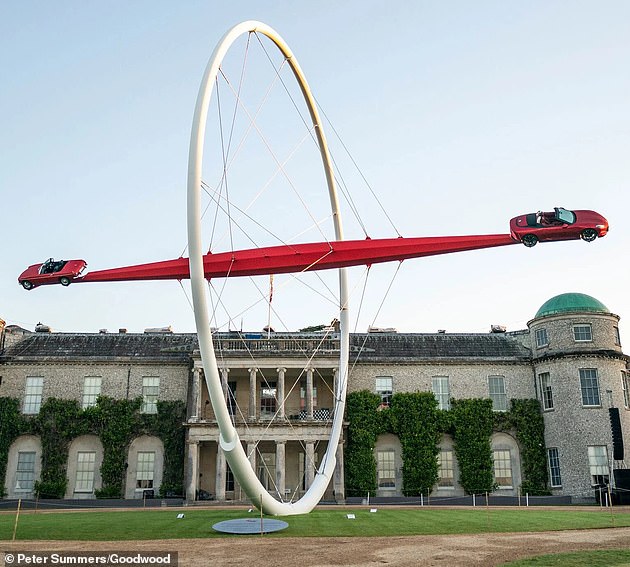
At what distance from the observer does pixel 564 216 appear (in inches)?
685

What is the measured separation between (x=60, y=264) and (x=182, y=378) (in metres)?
21.2

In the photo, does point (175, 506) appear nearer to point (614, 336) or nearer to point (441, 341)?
point (441, 341)

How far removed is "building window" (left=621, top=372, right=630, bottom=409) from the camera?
129ft

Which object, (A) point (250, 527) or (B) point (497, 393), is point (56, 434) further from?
(B) point (497, 393)

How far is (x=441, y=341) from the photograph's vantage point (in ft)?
145

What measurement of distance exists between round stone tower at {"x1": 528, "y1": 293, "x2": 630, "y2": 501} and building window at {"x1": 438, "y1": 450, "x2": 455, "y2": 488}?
5620 mm

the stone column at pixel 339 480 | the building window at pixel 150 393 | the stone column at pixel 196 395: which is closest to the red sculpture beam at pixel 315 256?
the stone column at pixel 196 395

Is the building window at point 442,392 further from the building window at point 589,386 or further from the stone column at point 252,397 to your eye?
the stone column at point 252,397

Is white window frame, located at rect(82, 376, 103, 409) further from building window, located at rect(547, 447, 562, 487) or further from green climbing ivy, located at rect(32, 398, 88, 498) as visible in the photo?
building window, located at rect(547, 447, 562, 487)

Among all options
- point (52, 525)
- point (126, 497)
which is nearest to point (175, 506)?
point (126, 497)

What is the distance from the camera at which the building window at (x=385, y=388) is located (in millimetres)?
41562

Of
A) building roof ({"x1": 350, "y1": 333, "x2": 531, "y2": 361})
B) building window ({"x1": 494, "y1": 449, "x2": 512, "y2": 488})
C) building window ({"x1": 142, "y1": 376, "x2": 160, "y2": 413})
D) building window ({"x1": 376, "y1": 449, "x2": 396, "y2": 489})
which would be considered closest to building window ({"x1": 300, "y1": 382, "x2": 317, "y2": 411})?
building roof ({"x1": 350, "y1": 333, "x2": 531, "y2": 361})

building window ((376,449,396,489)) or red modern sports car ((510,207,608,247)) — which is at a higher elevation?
red modern sports car ((510,207,608,247))

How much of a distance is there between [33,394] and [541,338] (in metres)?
30.9
